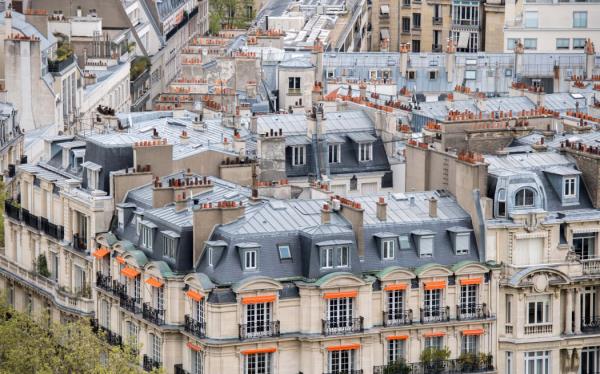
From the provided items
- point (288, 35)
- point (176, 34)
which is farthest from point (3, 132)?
point (176, 34)

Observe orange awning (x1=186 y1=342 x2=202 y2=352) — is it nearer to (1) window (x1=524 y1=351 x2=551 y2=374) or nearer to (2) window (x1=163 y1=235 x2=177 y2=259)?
(2) window (x1=163 y1=235 x2=177 y2=259)

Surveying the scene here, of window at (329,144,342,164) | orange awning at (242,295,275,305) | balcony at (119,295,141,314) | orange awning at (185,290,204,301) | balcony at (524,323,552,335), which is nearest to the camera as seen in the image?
orange awning at (242,295,275,305)

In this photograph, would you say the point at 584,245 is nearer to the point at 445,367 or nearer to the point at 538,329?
the point at 538,329

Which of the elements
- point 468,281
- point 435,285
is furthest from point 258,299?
point 468,281

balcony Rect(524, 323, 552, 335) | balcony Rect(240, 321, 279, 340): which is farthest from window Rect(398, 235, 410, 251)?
balcony Rect(240, 321, 279, 340)

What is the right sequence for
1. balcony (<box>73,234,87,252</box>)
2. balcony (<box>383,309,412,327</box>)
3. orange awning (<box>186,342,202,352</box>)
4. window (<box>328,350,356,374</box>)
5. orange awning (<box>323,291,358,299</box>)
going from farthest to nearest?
1. balcony (<box>73,234,87,252</box>)
2. balcony (<box>383,309,412,327</box>)
3. window (<box>328,350,356,374</box>)
4. orange awning (<box>323,291,358,299</box>)
5. orange awning (<box>186,342,202,352</box>)

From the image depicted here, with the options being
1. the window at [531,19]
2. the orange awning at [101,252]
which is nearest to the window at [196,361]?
the orange awning at [101,252]
